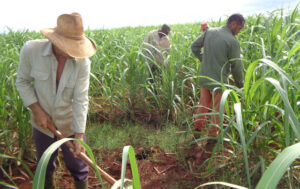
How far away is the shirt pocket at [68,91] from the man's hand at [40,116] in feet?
0.50

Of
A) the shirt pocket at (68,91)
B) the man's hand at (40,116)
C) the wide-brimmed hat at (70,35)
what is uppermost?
the wide-brimmed hat at (70,35)

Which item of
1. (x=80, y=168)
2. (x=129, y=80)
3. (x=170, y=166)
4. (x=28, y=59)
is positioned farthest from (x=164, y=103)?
(x=28, y=59)

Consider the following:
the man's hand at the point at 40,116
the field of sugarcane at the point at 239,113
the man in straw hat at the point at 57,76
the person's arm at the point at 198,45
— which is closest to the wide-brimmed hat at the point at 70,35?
the man in straw hat at the point at 57,76

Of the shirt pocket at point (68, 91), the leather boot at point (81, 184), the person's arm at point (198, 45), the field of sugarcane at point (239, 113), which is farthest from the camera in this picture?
the person's arm at point (198, 45)

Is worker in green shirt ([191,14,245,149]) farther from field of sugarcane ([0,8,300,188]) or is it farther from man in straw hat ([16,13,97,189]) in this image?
man in straw hat ([16,13,97,189])

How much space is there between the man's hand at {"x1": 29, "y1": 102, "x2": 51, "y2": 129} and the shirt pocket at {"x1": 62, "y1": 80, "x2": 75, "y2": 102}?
153 millimetres

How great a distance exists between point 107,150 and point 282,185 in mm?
1535

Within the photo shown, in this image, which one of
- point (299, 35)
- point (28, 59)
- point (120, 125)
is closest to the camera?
point (28, 59)

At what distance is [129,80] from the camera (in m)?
3.12

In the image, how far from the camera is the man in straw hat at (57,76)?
4.83 ft

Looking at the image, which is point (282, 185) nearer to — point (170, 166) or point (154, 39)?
point (170, 166)

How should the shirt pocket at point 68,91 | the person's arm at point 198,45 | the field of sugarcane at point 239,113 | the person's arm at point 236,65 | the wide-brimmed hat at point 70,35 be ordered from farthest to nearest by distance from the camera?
the person's arm at point 198,45, the person's arm at point 236,65, the shirt pocket at point 68,91, the wide-brimmed hat at point 70,35, the field of sugarcane at point 239,113

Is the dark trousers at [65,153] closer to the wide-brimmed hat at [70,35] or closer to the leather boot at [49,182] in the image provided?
the leather boot at [49,182]

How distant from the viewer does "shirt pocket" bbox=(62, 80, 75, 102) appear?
5.03 ft
